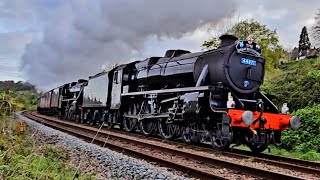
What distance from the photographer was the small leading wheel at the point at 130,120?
15.3 metres

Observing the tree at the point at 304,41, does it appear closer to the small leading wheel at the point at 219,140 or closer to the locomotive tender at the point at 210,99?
the locomotive tender at the point at 210,99

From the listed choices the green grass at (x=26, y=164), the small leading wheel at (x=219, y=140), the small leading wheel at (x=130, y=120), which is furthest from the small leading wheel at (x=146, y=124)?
the green grass at (x=26, y=164)

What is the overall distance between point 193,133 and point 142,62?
5.33m

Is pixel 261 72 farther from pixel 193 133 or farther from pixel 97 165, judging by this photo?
pixel 97 165

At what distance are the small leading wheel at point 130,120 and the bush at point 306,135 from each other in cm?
551

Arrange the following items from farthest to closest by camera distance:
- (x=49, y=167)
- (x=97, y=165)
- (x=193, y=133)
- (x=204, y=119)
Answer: (x=193, y=133)
(x=204, y=119)
(x=97, y=165)
(x=49, y=167)

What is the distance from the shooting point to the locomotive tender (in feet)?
32.5

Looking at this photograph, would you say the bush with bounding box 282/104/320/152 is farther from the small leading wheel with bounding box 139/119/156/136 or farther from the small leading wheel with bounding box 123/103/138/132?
the small leading wheel with bounding box 123/103/138/132

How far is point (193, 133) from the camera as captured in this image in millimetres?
11273

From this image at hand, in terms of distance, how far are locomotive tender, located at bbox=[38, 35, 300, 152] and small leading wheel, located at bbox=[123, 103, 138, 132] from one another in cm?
4

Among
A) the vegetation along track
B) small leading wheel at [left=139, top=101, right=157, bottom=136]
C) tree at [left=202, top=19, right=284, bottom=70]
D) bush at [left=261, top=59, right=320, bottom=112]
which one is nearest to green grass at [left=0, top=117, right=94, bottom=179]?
the vegetation along track

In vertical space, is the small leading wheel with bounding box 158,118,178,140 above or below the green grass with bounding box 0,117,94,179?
above

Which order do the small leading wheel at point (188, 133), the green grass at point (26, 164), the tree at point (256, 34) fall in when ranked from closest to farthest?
the green grass at point (26, 164), the small leading wheel at point (188, 133), the tree at point (256, 34)

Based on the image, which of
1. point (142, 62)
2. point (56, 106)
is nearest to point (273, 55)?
point (56, 106)
